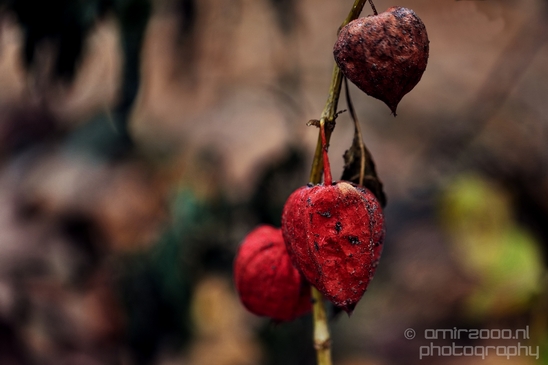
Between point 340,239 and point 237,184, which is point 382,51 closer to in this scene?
point 340,239

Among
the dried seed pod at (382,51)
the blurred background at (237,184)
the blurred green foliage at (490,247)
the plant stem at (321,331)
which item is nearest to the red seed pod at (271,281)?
the plant stem at (321,331)

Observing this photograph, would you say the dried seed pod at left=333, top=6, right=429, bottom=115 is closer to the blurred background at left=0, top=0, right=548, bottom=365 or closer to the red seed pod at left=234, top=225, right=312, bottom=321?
the red seed pod at left=234, top=225, right=312, bottom=321

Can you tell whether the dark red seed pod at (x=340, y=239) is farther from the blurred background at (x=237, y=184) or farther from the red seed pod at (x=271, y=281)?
the blurred background at (x=237, y=184)

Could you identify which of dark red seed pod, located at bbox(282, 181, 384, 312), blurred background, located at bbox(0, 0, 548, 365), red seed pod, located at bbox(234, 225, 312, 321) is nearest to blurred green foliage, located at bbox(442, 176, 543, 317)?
blurred background, located at bbox(0, 0, 548, 365)

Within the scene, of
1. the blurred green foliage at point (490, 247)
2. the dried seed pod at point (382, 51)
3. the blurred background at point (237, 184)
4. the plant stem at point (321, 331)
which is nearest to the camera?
the dried seed pod at point (382, 51)

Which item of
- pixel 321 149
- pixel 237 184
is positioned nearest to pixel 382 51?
pixel 321 149

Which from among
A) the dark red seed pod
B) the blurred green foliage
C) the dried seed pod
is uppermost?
the dried seed pod
